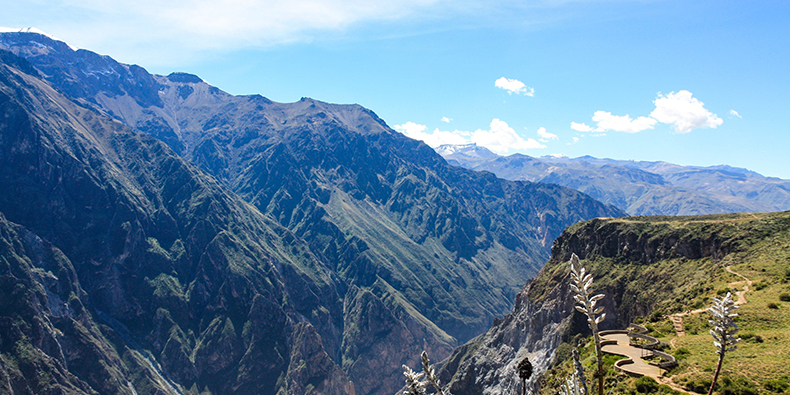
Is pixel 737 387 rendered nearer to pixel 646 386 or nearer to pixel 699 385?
pixel 699 385

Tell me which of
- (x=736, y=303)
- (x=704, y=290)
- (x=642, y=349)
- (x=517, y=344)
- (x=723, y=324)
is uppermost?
(x=723, y=324)

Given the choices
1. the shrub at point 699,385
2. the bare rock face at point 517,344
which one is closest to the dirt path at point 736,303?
the shrub at point 699,385

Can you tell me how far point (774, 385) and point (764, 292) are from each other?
114 feet

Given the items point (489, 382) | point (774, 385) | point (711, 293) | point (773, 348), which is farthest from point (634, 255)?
point (774, 385)

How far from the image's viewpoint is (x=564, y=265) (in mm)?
143625

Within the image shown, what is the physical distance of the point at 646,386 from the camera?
4866 centimetres

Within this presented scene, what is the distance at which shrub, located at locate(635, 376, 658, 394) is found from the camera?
159 feet

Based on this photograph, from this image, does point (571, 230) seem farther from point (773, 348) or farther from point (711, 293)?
point (773, 348)

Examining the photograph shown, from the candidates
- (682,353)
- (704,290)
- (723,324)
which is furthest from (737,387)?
(704,290)

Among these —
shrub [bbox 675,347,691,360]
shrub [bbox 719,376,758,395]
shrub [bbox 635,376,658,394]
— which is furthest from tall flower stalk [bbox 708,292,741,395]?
shrub [bbox 675,347,691,360]

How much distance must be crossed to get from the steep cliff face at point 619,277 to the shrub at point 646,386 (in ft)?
121

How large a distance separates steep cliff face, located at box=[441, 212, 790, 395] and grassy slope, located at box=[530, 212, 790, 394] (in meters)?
0.32

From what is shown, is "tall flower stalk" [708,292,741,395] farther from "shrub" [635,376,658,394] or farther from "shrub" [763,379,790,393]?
"shrub" [635,376,658,394]

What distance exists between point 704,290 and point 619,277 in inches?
1407
